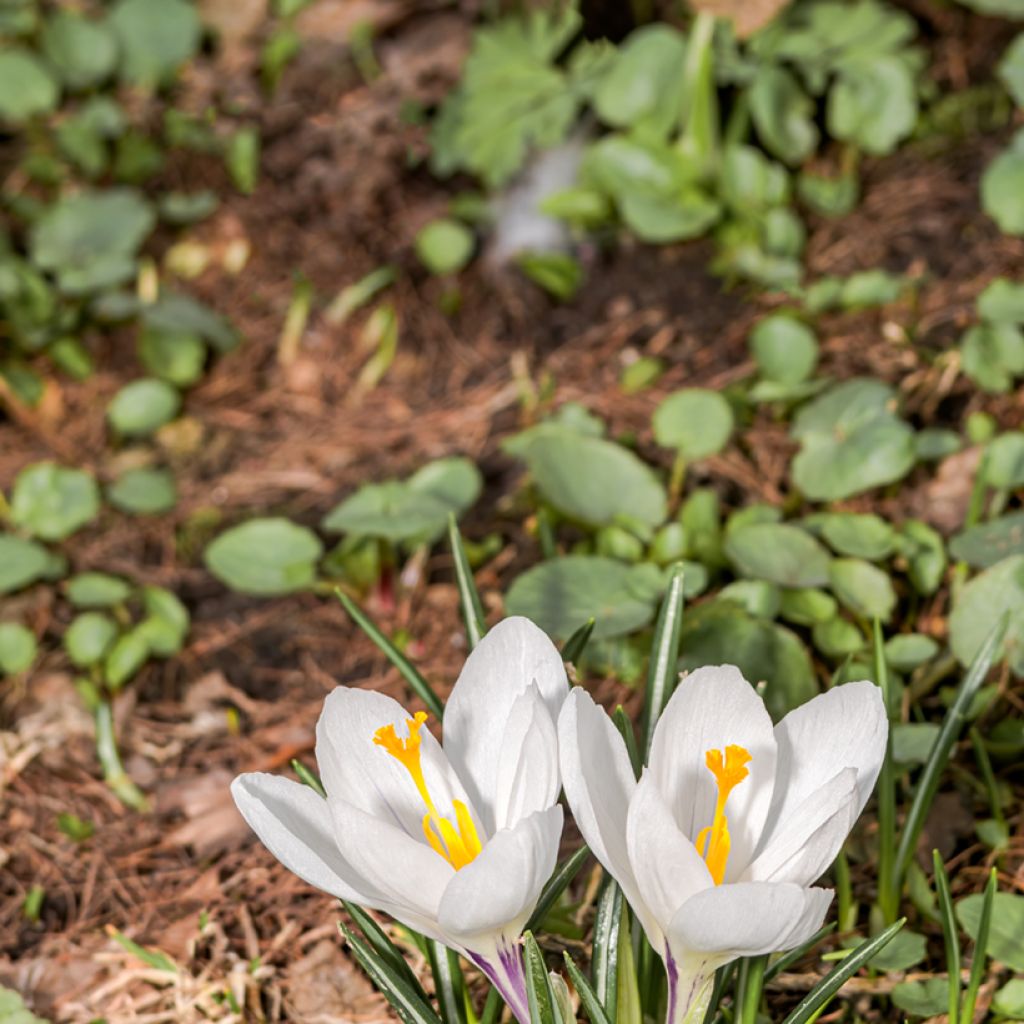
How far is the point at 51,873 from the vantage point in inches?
73.2

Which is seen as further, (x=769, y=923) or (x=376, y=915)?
(x=376, y=915)

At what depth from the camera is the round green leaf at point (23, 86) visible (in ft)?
9.88

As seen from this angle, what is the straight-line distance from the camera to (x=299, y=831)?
109cm

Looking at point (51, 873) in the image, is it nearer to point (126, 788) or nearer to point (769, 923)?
point (126, 788)

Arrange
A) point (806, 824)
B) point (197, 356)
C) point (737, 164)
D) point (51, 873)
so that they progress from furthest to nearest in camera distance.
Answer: point (197, 356) → point (737, 164) → point (51, 873) → point (806, 824)

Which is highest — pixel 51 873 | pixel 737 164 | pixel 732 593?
pixel 737 164

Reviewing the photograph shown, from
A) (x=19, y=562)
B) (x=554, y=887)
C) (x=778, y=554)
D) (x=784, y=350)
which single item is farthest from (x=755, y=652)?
(x=19, y=562)

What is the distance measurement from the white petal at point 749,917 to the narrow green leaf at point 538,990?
0.45ft

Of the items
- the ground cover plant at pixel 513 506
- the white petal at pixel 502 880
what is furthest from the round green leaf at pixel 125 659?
the white petal at pixel 502 880

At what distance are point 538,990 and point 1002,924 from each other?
61 centimetres

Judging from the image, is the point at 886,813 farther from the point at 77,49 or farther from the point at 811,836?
the point at 77,49

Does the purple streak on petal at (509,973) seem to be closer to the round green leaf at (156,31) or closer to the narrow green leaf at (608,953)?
the narrow green leaf at (608,953)

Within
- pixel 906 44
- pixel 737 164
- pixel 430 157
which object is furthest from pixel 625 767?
pixel 906 44

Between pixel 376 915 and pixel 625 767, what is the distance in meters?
0.65
